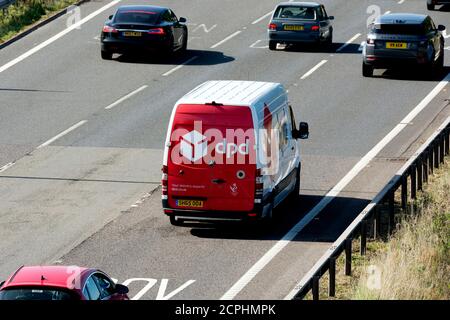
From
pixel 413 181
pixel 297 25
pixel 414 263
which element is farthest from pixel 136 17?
pixel 414 263

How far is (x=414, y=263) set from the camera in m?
17.6

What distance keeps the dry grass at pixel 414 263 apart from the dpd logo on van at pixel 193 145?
321cm

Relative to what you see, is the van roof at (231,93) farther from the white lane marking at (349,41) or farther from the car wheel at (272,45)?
the white lane marking at (349,41)

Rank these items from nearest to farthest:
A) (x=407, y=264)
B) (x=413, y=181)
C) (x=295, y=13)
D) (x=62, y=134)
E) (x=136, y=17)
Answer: (x=407, y=264), (x=413, y=181), (x=62, y=134), (x=136, y=17), (x=295, y=13)

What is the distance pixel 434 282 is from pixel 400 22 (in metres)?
18.7

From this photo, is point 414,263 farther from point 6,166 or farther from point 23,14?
point 23,14

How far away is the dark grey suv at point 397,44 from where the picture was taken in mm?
34469

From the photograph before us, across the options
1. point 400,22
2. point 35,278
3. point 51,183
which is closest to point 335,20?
point 400,22

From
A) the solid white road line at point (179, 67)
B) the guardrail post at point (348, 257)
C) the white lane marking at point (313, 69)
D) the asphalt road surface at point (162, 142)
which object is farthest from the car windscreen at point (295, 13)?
the guardrail post at point (348, 257)

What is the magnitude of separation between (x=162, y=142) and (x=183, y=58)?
9.99m

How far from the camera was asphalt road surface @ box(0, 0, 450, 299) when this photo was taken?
19875mm

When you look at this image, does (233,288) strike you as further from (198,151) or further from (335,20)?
(335,20)

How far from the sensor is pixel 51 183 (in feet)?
81.4

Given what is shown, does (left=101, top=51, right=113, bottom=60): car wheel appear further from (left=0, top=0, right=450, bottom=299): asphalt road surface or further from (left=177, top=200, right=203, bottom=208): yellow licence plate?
A: (left=177, top=200, right=203, bottom=208): yellow licence plate
